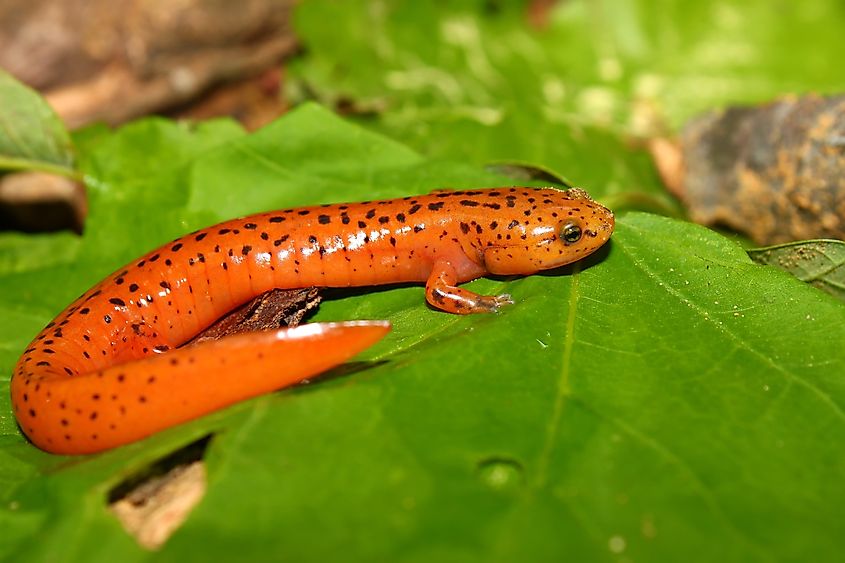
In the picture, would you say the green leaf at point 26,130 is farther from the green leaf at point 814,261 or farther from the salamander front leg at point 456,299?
the green leaf at point 814,261

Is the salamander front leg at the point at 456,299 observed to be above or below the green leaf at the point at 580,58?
below

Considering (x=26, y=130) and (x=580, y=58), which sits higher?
(x=26, y=130)

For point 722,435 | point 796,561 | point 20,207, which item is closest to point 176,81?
point 20,207

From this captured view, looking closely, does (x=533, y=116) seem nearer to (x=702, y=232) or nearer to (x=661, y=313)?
(x=702, y=232)

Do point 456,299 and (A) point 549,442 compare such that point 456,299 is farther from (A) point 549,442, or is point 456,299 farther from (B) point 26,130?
(B) point 26,130

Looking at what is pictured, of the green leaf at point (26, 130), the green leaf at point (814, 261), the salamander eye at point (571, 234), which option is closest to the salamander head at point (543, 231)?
the salamander eye at point (571, 234)

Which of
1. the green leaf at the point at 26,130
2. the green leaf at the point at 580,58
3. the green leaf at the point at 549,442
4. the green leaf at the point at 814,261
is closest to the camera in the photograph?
the green leaf at the point at 549,442

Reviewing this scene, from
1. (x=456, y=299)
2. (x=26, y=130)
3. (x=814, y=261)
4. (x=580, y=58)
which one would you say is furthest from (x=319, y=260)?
(x=580, y=58)
